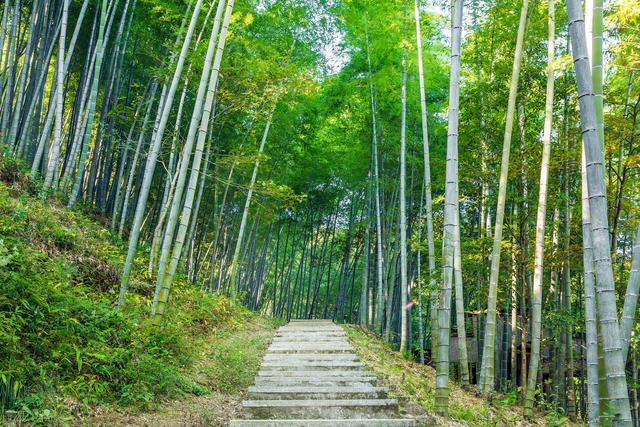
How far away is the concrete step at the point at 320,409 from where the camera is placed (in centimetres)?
353

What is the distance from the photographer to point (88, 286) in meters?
5.00

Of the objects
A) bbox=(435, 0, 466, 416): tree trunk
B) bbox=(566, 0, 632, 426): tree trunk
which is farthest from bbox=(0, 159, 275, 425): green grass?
bbox=(566, 0, 632, 426): tree trunk

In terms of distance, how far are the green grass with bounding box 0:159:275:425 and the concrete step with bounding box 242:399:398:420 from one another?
713 mm

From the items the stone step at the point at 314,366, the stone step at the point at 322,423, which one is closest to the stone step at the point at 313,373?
the stone step at the point at 314,366

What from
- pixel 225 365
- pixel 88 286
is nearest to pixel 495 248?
pixel 225 365

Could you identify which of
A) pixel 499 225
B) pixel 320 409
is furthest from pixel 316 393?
pixel 499 225

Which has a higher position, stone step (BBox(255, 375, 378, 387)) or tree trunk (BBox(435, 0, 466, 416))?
tree trunk (BBox(435, 0, 466, 416))

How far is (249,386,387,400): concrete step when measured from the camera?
3.96 m

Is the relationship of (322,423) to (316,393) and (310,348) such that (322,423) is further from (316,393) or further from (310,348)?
(310,348)

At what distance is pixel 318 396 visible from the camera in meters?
3.95

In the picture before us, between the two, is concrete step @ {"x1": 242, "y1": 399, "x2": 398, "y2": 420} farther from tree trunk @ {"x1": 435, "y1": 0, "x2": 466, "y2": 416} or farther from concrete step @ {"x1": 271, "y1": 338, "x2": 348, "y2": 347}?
concrete step @ {"x1": 271, "y1": 338, "x2": 348, "y2": 347}

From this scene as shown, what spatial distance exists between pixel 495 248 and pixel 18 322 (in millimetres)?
4656

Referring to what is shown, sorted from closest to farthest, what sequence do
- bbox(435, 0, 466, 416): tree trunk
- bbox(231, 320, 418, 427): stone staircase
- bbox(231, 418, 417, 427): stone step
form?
bbox(231, 418, 417, 427): stone step, bbox(231, 320, 418, 427): stone staircase, bbox(435, 0, 466, 416): tree trunk

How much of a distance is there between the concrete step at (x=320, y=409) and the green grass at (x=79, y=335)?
71 centimetres
